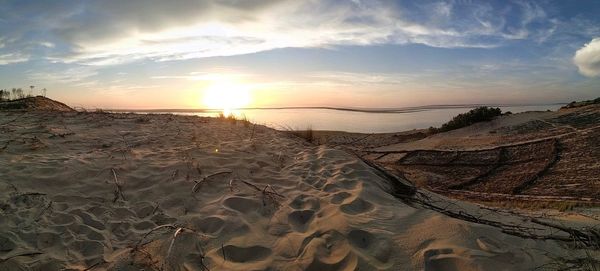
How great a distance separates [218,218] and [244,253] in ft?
2.18

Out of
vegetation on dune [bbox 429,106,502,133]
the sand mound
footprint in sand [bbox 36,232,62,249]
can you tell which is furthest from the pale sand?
vegetation on dune [bbox 429,106,502,133]

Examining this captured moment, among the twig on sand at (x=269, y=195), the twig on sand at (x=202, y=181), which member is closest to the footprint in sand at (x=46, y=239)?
the twig on sand at (x=202, y=181)

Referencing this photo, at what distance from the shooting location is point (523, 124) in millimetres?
13188

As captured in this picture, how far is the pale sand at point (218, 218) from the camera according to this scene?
9.30ft

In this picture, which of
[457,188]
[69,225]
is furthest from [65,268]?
[457,188]

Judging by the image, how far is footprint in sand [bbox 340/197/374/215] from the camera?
3758mm

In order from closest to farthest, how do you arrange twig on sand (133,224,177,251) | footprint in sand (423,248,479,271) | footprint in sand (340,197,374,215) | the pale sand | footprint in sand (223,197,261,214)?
footprint in sand (423,248,479,271) → the pale sand → twig on sand (133,224,177,251) → footprint in sand (340,197,374,215) → footprint in sand (223,197,261,214)

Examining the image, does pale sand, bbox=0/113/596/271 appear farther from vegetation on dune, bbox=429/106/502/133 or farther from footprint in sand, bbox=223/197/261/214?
vegetation on dune, bbox=429/106/502/133

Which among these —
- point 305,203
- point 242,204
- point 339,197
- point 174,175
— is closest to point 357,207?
point 339,197

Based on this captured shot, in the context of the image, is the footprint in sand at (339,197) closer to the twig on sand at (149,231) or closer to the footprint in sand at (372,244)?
the footprint in sand at (372,244)

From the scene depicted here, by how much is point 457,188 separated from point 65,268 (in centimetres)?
790

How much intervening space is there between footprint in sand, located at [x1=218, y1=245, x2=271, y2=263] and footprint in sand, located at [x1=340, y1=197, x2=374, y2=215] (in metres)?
1.05

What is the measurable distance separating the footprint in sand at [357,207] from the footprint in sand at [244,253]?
3.45ft

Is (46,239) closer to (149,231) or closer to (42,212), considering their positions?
(42,212)
